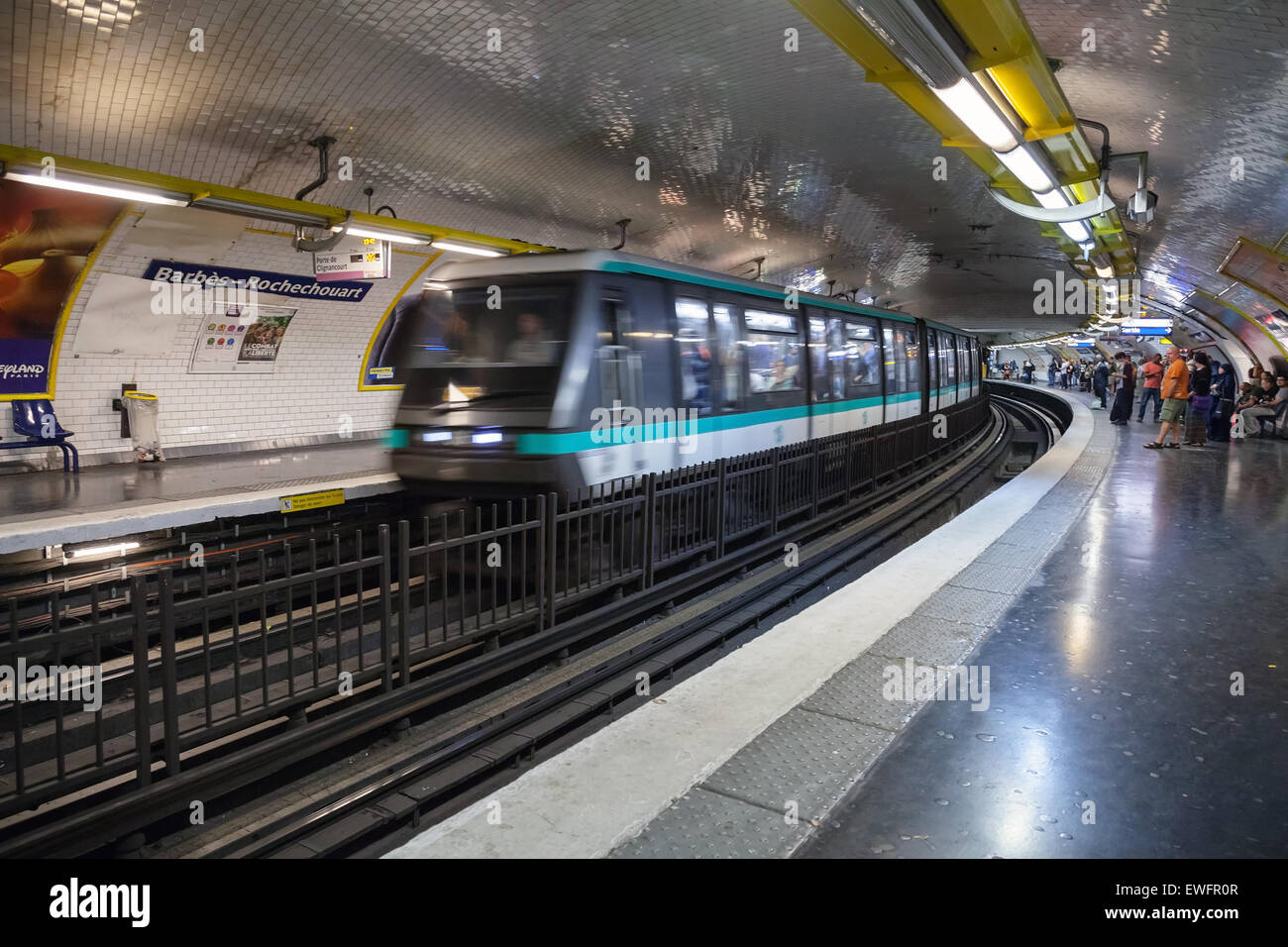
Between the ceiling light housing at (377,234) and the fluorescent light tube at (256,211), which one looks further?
the ceiling light housing at (377,234)

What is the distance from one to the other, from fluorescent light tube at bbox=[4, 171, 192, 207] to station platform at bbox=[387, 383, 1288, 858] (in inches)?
295

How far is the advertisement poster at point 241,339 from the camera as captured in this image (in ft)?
40.2

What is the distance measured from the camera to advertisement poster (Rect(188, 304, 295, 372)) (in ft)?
40.2

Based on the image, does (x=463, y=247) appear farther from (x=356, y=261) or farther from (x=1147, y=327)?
(x=1147, y=327)

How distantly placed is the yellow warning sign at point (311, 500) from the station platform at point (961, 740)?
664 centimetres

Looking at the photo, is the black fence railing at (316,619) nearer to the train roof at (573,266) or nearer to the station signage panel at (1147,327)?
the train roof at (573,266)

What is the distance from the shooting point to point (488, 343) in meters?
7.52

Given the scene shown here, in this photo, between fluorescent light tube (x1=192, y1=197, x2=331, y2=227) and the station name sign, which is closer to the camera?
fluorescent light tube (x1=192, y1=197, x2=331, y2=227)

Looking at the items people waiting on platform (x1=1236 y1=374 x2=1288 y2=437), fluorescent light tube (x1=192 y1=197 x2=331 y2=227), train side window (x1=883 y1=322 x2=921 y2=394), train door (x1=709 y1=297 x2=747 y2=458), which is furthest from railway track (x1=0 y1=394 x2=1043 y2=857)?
people waiting on platform (x1=1236 y1=374 x2=1288 y2=437)

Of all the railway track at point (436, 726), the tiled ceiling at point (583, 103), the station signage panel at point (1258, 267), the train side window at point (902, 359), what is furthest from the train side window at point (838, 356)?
the station signage panel at point (1258, 267)

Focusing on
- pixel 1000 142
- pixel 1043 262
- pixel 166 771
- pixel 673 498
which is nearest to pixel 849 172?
pixel 1000 142

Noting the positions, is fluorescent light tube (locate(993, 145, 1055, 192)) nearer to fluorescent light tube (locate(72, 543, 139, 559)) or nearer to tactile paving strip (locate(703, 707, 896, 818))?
tactile paving strip (locate(703, 707, 896, 818))

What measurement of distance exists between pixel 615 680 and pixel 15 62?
7118 mm

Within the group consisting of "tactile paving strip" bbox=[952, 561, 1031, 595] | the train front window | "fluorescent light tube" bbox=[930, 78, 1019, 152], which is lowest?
"tactile paving strip" bbox=[952, 561, 1031, 595]
